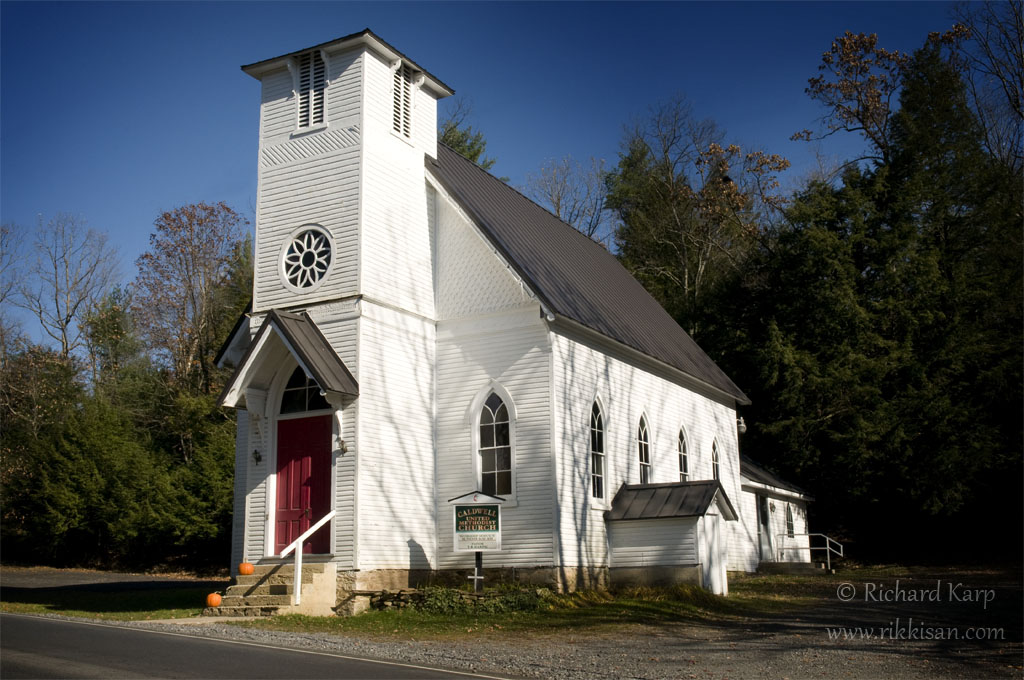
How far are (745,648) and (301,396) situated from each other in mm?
9545

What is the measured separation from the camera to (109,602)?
1897cm

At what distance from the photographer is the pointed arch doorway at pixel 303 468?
17219 millimetres

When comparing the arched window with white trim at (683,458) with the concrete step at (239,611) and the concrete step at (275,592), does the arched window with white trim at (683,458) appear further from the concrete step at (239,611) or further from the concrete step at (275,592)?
the concrete step at (239,611)

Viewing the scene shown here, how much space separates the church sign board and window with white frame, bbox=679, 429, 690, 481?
28.7 feet

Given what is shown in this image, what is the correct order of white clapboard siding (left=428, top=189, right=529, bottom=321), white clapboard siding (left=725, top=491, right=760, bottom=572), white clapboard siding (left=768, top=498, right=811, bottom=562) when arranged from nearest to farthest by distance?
white clapboard siding (left=428, top=189, right=529, bottom=321), white clapboard siding (left=725, top=491, right=760, bottom=572), white clapboard siding (left=768, top=498, right=811, bottom=562)

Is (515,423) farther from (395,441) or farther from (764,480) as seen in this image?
(764,480)

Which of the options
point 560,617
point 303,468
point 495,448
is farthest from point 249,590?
point 560,617

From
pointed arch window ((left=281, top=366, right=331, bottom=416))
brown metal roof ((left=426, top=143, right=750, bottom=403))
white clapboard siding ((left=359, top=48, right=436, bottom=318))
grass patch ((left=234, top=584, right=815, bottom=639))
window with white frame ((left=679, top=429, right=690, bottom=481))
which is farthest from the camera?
window with white frame ((left=679, top=429, right=690, bottom=481))

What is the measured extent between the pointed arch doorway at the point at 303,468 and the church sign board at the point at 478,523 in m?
2.37

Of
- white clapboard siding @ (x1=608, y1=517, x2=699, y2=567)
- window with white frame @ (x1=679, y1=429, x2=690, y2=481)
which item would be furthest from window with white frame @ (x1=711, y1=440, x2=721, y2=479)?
white clapboard siding @ (x1=608, y1=517, x2=699, y2=567)

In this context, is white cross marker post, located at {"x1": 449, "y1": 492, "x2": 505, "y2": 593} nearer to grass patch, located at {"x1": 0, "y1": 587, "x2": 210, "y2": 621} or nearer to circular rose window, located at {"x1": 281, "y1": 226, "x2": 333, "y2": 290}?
grass patch, located at {"x1": 0, "y1": 587, "x2": 210, "y2": 621}

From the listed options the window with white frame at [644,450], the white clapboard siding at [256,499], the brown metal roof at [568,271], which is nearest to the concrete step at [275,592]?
the white clapboard siding at [256,499]

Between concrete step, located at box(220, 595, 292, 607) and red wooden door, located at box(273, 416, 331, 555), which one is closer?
concrete step, located at box(220, 595, 292, 607)

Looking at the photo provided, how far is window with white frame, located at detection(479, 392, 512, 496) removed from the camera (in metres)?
18.5
